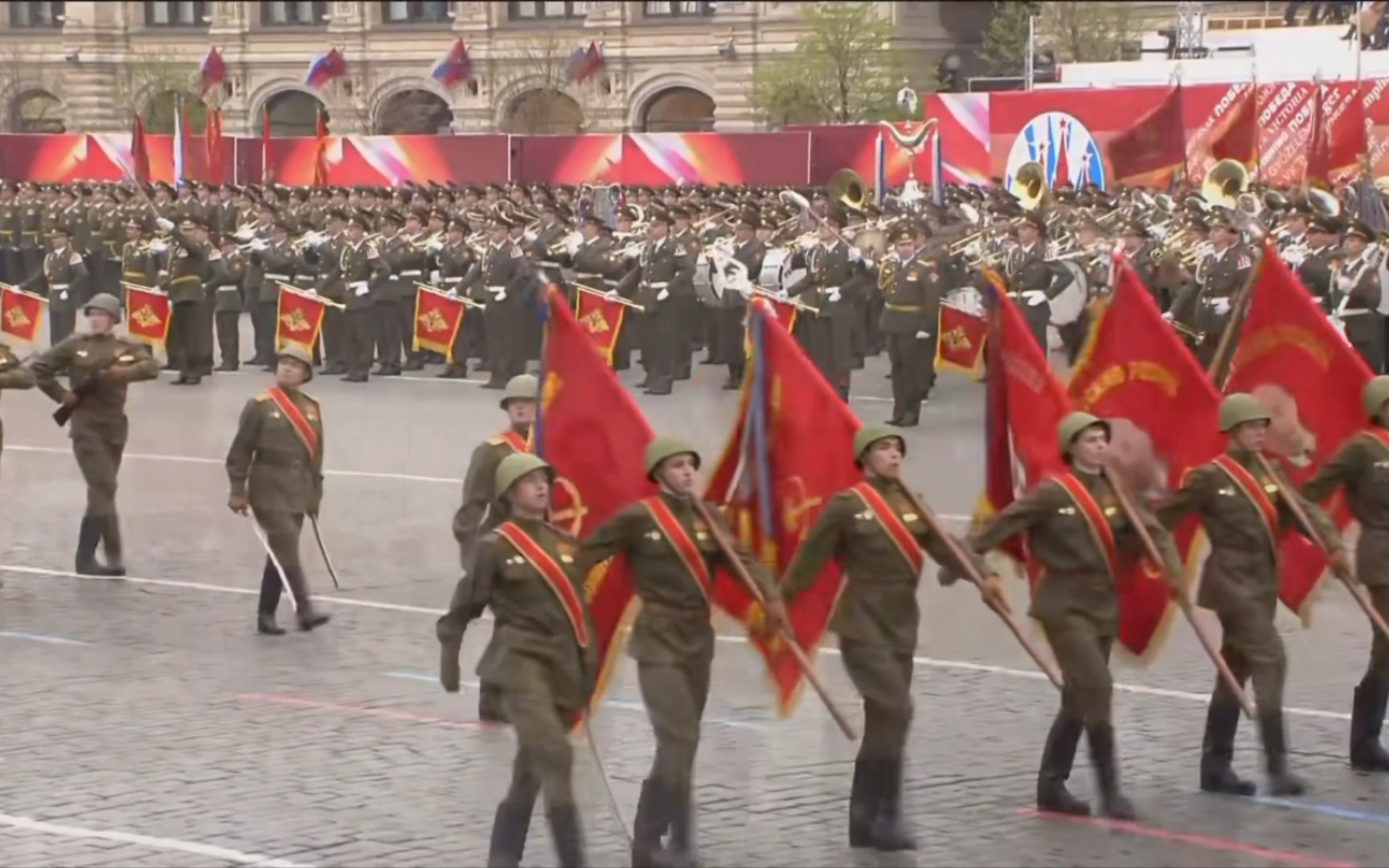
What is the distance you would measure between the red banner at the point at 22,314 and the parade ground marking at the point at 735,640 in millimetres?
11941

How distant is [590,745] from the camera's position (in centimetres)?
923

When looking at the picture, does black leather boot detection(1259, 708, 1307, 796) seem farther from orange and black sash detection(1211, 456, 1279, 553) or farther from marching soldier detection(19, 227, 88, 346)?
marching soldier detection(19, 227, 88, 346)

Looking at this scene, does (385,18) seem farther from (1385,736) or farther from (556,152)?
(1385,736)

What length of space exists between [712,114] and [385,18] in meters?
9.73

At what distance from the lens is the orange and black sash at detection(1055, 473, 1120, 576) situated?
9.67 metres

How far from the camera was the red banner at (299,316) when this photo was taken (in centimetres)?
2686

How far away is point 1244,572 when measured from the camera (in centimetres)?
1003

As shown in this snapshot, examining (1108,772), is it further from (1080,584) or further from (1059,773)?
(1080,584)

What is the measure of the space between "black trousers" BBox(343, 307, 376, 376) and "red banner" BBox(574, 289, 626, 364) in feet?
8.10

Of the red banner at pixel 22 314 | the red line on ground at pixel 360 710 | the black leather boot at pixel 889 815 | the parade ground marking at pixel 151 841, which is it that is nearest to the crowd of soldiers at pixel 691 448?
the black leather boot at pixel 889 815

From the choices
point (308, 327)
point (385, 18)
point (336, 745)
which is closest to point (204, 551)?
point (336, 745)

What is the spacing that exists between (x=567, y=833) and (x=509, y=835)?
25cm

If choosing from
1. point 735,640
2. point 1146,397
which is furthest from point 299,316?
point 1146,397

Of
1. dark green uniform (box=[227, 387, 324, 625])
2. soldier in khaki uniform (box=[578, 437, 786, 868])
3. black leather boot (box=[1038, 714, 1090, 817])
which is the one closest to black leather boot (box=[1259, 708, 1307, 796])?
black leather boot (box=[1038, 714, 1090, 817])
